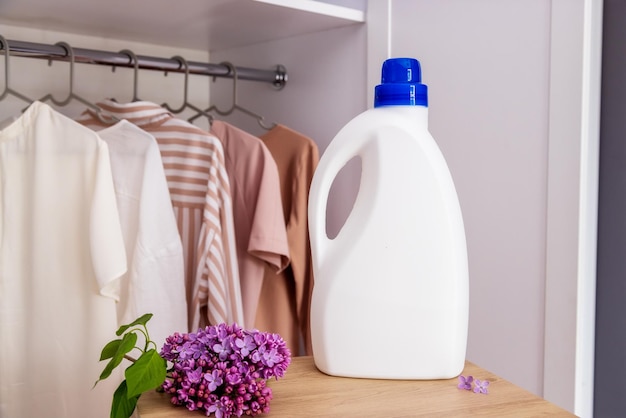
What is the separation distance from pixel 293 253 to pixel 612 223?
59 centimetres

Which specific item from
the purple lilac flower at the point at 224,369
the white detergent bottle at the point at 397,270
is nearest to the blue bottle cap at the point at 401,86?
the white detergent bottle at the point at 397,270

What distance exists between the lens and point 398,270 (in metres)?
0.74

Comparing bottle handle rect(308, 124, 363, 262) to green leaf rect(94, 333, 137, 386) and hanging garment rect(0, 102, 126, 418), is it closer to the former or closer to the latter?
green leaf rect(94, 333, 137, 386)

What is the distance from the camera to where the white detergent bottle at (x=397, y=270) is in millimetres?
742

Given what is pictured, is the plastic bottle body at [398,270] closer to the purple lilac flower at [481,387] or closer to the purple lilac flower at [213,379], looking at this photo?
the purple lilac flower at [481,387]

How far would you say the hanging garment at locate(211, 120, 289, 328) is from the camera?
130 cm

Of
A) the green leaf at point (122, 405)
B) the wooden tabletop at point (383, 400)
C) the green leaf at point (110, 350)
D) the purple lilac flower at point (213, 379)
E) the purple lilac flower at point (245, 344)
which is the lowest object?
the wooden tabletop at point (383, 400)

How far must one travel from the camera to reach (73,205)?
1168 mm

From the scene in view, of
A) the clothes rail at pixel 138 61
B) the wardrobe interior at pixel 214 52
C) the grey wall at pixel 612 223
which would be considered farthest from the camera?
the wardrobe interior at pixel 214 52

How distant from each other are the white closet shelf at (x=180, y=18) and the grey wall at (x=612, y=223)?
0.50m

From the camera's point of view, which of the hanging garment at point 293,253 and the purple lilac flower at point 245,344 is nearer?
the purple lilac flower at point 245,344

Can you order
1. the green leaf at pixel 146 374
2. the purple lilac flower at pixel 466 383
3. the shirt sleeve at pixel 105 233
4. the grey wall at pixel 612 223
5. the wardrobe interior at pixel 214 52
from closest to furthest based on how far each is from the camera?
the green leaf at pixel 146 374 < the purple lilac flower at pixel 466 383 < the grey wall at pixel 612 223 < the shirt sleeve at pixel 105 233 < the wardrobe interior at pixel 214 52

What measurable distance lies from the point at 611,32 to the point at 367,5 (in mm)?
494

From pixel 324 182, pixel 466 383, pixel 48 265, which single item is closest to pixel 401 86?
pixel 324 182
